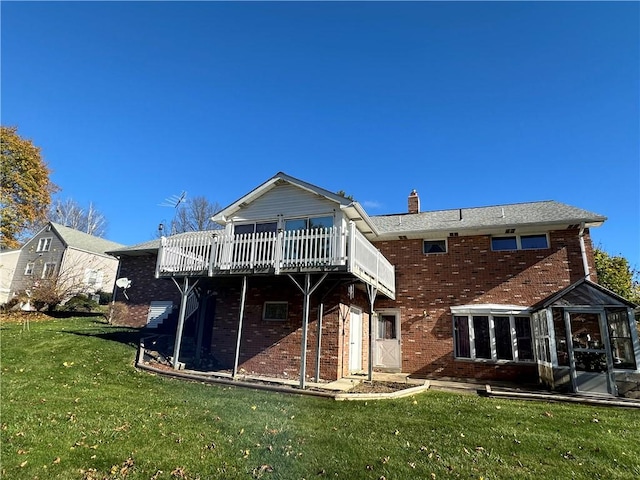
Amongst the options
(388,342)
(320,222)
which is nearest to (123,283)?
(320,222)

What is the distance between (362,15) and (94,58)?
11.0m

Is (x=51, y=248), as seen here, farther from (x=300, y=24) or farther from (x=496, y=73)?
(x=496, y=73)

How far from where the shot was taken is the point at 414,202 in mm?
17156

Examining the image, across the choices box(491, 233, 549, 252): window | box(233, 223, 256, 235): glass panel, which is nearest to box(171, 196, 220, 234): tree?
box(233, 223, 256, 235): glass panel

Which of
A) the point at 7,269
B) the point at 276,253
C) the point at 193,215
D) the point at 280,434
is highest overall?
→ the point at 193,215

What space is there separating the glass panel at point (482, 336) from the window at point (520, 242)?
112 inches

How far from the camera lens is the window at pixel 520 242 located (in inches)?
505

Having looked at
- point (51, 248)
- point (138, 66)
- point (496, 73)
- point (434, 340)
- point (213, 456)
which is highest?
point (138, 66)

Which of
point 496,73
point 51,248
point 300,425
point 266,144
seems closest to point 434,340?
point 300,425

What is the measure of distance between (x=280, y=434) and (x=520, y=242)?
11.6 meters

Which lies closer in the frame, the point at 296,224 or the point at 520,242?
the point at 296,224

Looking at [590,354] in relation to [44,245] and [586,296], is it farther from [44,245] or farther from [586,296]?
[44,245]

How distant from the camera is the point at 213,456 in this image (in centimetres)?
479

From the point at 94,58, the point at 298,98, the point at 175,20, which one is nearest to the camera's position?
the point at 175,20
